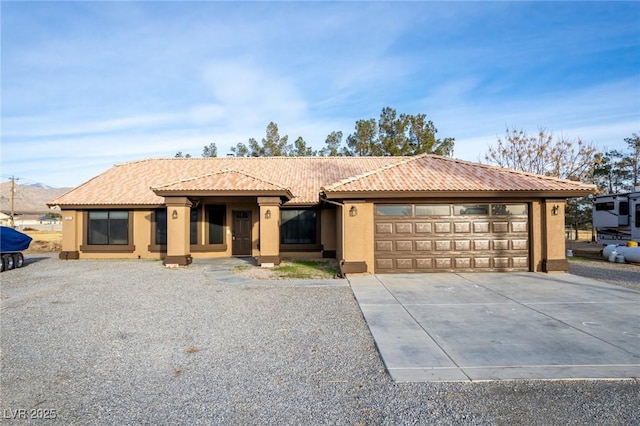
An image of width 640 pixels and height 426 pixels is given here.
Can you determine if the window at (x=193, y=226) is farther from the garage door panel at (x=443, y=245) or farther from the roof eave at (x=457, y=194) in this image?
the garage door panel at (x=443, y=245)

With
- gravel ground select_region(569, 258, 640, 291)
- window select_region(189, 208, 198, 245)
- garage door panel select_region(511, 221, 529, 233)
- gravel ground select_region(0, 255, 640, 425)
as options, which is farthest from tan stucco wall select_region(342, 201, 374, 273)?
window select_region(189, 208, 198, 245)

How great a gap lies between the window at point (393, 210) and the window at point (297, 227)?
5.48 m

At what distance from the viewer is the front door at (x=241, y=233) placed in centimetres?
1897

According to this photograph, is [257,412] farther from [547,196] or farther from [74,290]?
[547,196]

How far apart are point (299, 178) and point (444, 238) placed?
9547mm

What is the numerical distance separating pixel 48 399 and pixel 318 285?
7504mm

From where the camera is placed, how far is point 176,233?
50.5 feet

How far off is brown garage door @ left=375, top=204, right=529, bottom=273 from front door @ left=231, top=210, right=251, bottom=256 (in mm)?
7834

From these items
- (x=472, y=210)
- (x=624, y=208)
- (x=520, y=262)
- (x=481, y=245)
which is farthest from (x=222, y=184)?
→ (x=624, y=208)

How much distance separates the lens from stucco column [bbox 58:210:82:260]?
18.6 meters

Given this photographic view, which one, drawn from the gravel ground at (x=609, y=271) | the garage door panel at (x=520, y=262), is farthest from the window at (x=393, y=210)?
the gravel ground at (x=609, y=271)

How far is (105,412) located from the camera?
4156 millimetres

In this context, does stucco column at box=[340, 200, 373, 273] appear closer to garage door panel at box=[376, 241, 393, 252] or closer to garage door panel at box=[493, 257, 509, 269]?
garage door panel at box=[376, 241, 393, 252]

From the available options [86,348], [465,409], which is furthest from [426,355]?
[86,348]
